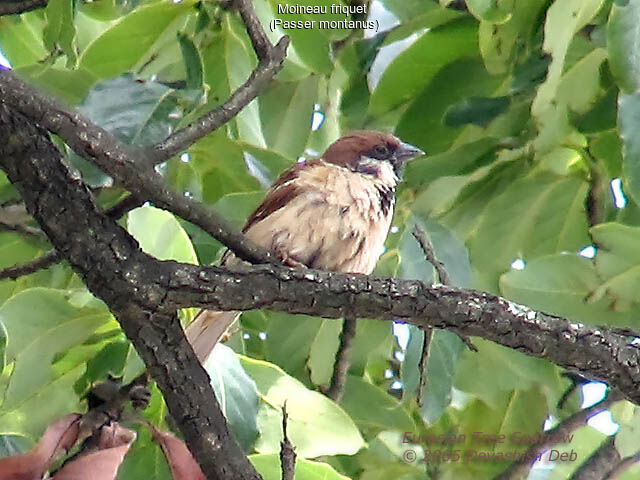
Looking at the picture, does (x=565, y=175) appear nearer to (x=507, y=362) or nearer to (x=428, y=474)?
(x=507, y=362)

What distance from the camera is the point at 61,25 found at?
293cm

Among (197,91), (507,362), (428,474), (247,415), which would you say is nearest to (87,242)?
(197,91)

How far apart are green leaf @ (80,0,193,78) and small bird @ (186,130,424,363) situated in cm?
53

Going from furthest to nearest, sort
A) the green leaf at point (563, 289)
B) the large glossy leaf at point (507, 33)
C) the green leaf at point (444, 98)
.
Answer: the green leaf at point (444, 98) → the large glossy leaf at point (507, 33) → the green leaf at point (563, 289)

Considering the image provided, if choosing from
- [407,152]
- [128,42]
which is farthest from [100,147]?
[407,152]

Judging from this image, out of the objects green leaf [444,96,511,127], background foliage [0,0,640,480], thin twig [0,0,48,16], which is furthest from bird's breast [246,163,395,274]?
thin twig [0,0,48,16]

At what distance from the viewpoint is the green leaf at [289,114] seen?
3.45 meters

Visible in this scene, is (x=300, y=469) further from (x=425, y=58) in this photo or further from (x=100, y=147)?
(x=425, y=58)

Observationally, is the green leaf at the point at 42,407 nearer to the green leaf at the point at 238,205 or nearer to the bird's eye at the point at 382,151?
the green leaf at the point at 238,205

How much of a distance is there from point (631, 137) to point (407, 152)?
0.98 m

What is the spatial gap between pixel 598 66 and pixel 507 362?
0.87m

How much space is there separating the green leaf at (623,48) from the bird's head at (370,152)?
957mm

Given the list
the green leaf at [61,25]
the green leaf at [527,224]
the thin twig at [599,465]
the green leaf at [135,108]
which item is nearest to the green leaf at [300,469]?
the green leaf at [135,108]

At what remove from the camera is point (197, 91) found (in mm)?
2641
